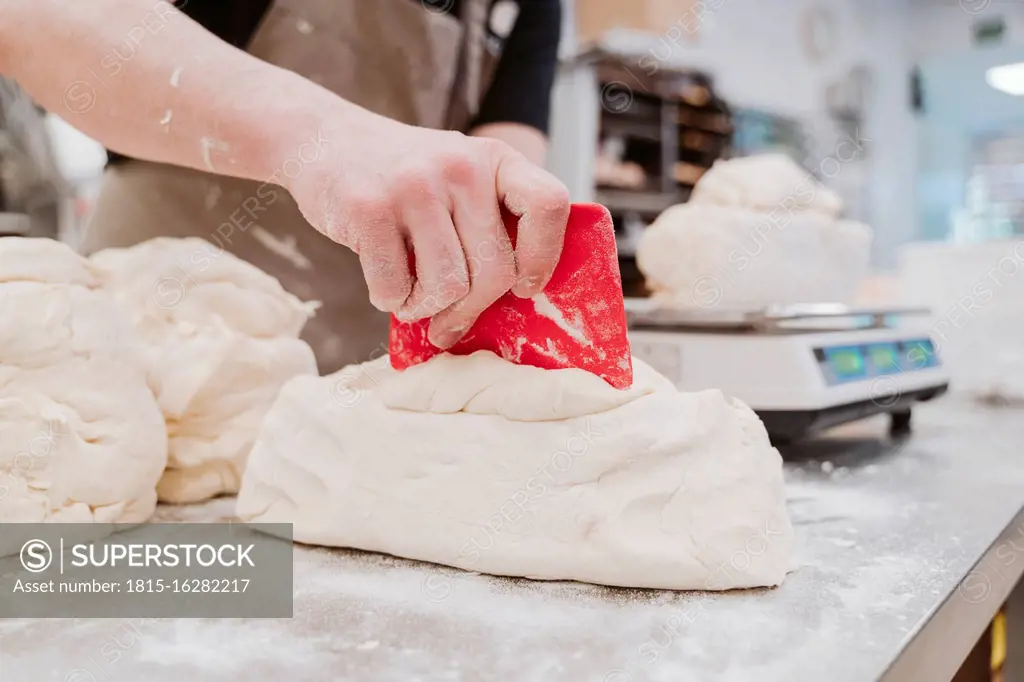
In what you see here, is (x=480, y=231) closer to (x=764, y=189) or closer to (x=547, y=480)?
(x=547, y=480)

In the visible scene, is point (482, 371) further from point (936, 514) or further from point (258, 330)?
point (936, 514)

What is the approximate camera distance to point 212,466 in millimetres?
1131

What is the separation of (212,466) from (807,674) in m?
0.82

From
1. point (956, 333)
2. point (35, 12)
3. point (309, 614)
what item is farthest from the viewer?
point (956, 333)

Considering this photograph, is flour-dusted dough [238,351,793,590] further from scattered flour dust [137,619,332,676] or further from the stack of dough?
the stack of dough

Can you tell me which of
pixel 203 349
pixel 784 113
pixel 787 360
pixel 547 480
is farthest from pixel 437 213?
pixel 784 113

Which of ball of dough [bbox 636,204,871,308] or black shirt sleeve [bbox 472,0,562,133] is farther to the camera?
black shirt sleeve [bbox 472,0,562,133]

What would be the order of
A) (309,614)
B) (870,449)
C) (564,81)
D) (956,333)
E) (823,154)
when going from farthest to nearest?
(823,154), (564,81), (956,333), (870,449), (309,614)

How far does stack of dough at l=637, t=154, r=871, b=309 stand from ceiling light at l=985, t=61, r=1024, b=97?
761 cm

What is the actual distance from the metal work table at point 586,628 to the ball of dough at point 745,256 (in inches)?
31.1

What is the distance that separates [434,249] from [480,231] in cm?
5

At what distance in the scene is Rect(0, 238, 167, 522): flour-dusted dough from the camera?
903 mm

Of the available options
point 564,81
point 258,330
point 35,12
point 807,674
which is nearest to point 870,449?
point 807,674

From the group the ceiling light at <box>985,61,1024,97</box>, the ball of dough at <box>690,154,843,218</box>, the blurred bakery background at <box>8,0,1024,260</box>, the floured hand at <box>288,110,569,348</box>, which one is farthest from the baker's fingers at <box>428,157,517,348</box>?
the ceiling light at <box>985,61,1024,97</box>
